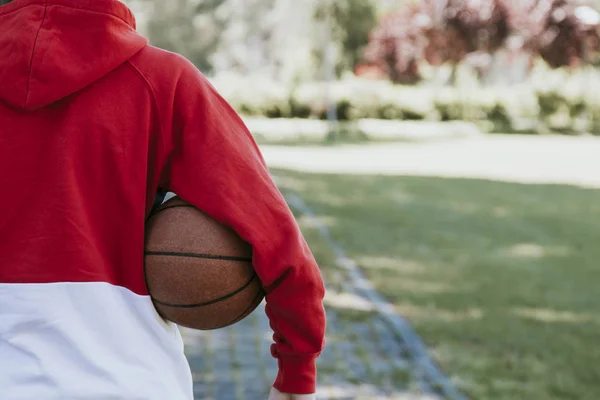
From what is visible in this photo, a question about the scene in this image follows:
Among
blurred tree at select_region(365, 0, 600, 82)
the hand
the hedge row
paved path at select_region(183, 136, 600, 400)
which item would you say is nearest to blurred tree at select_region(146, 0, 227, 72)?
the hedge row

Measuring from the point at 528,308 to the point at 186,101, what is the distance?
618 centimetres

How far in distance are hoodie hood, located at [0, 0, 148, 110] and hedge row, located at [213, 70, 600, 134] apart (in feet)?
102

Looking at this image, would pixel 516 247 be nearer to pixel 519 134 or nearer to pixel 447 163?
pixel 447 163

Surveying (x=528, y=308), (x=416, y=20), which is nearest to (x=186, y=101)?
(x=528, y=308)

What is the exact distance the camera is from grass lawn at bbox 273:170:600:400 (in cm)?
588

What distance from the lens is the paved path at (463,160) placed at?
1802cm

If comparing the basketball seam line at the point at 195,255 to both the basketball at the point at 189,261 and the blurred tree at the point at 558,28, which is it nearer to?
the basketball at the point at 189,261

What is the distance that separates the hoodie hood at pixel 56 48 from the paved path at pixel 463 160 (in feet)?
52.0

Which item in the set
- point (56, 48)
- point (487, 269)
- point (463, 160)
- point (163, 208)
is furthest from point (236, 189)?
point (463, 160)

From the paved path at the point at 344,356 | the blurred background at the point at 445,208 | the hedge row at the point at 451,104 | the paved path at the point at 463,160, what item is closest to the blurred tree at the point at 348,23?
the blurred background at the point at 445,208

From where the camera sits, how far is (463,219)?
1209cm

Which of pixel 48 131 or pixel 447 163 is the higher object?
pixel 48 131

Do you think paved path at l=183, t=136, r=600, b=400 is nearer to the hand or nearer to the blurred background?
the blurred background

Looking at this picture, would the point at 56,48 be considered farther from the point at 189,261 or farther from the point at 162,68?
the point at 189,261
